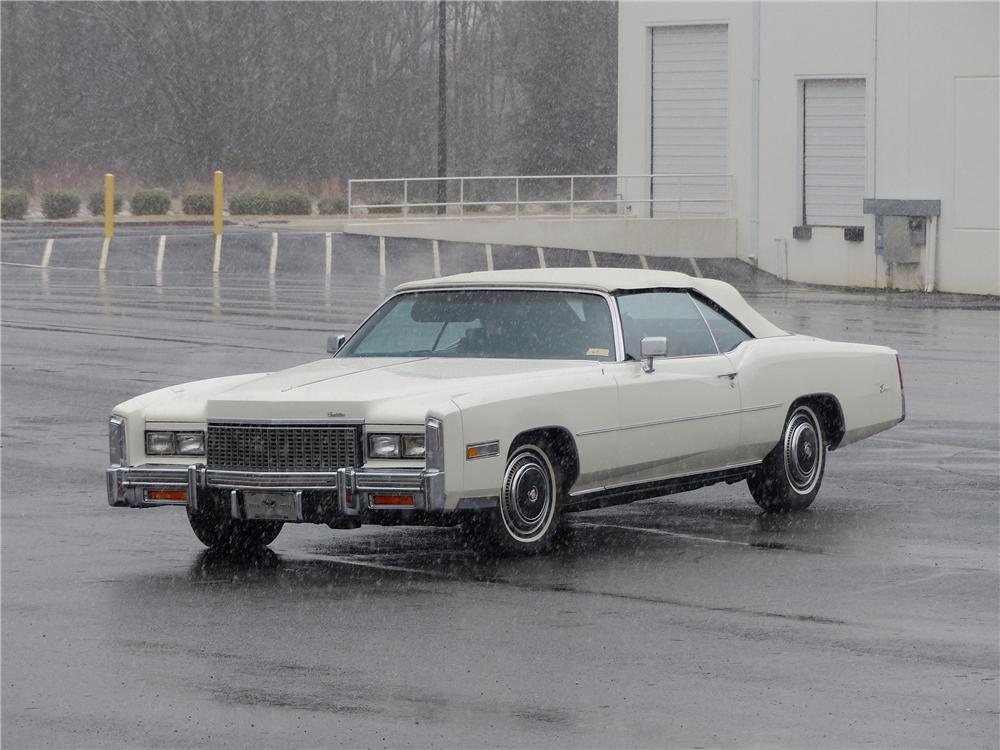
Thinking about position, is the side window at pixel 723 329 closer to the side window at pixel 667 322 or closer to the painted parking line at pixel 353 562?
the side window at pixel 667 322

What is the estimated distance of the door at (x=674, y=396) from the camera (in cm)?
1008

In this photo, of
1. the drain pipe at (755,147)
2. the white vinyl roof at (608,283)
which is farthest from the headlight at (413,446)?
the drain pipe at (755,147)

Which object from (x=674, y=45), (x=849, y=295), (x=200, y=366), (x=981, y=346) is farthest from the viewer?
(x=674, y=45)

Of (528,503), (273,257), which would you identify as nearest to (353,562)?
(528,503)

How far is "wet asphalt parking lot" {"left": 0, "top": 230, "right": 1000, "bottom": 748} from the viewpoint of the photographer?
21.1 ft

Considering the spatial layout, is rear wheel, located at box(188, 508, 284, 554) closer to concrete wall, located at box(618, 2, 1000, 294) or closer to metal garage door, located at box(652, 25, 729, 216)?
concrete wall, located at box(618, 2, 1000, 294)

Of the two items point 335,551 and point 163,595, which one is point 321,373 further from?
point 163,595

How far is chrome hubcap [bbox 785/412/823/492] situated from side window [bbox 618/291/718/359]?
747mm

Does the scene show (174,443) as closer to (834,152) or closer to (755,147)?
(834,152)

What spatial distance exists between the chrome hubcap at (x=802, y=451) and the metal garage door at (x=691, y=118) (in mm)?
31791

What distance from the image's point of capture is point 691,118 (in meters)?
43.9

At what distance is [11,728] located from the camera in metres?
6.38

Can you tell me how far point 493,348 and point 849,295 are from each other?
26.4 metres

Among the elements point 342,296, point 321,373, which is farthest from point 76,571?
point 342,296
